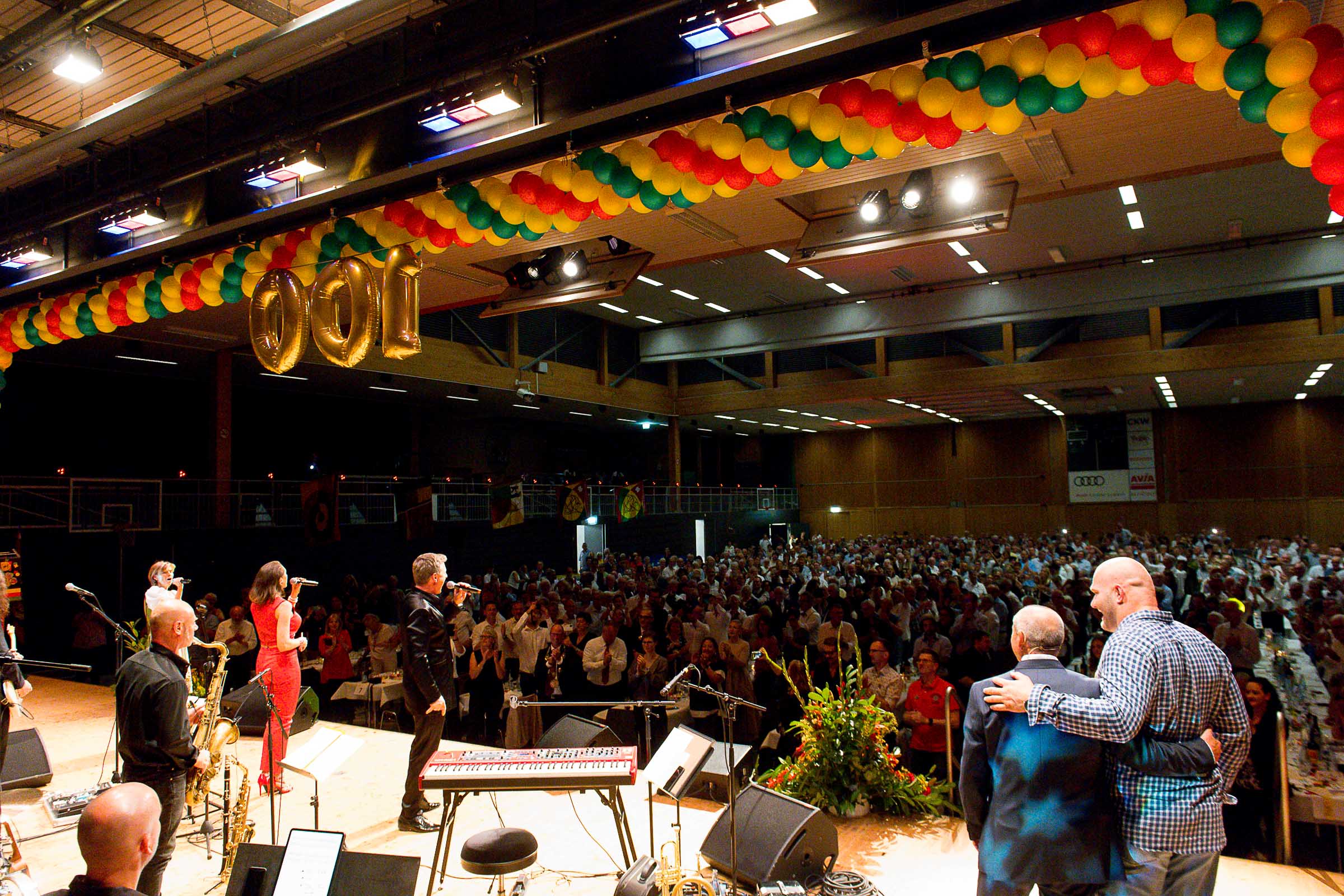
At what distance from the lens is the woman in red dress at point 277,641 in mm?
5121

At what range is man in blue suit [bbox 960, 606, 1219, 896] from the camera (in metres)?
2.66

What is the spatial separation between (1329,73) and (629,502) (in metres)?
16.7

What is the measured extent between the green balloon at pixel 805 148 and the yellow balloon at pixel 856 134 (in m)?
0.13

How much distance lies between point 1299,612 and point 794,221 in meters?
8.70

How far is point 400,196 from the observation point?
16.8ft

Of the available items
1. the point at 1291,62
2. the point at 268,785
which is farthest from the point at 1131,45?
the point at 268,785

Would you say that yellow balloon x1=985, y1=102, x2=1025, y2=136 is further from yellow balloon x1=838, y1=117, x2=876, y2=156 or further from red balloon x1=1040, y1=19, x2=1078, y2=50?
yellow balloon x1=838, y1=117, x2=876, y2=156

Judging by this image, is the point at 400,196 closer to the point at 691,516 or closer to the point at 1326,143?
the point at 1326,143

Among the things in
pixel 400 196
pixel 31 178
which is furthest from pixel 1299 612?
pixel 31 178

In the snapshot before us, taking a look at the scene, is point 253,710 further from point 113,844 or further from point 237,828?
point 113,844

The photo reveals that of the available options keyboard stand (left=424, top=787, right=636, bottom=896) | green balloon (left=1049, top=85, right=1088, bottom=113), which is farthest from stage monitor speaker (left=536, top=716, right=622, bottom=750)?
green balloon (left=1049, top=85, right=1088, bottom=113)

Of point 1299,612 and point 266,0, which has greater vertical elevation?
point 266,0

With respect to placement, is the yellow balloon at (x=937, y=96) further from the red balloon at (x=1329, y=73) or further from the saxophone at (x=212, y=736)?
the saxophone at (x=212, y=736)

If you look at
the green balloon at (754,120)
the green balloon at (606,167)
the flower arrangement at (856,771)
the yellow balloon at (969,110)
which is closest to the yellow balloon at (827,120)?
the green balloon at (754,120)
